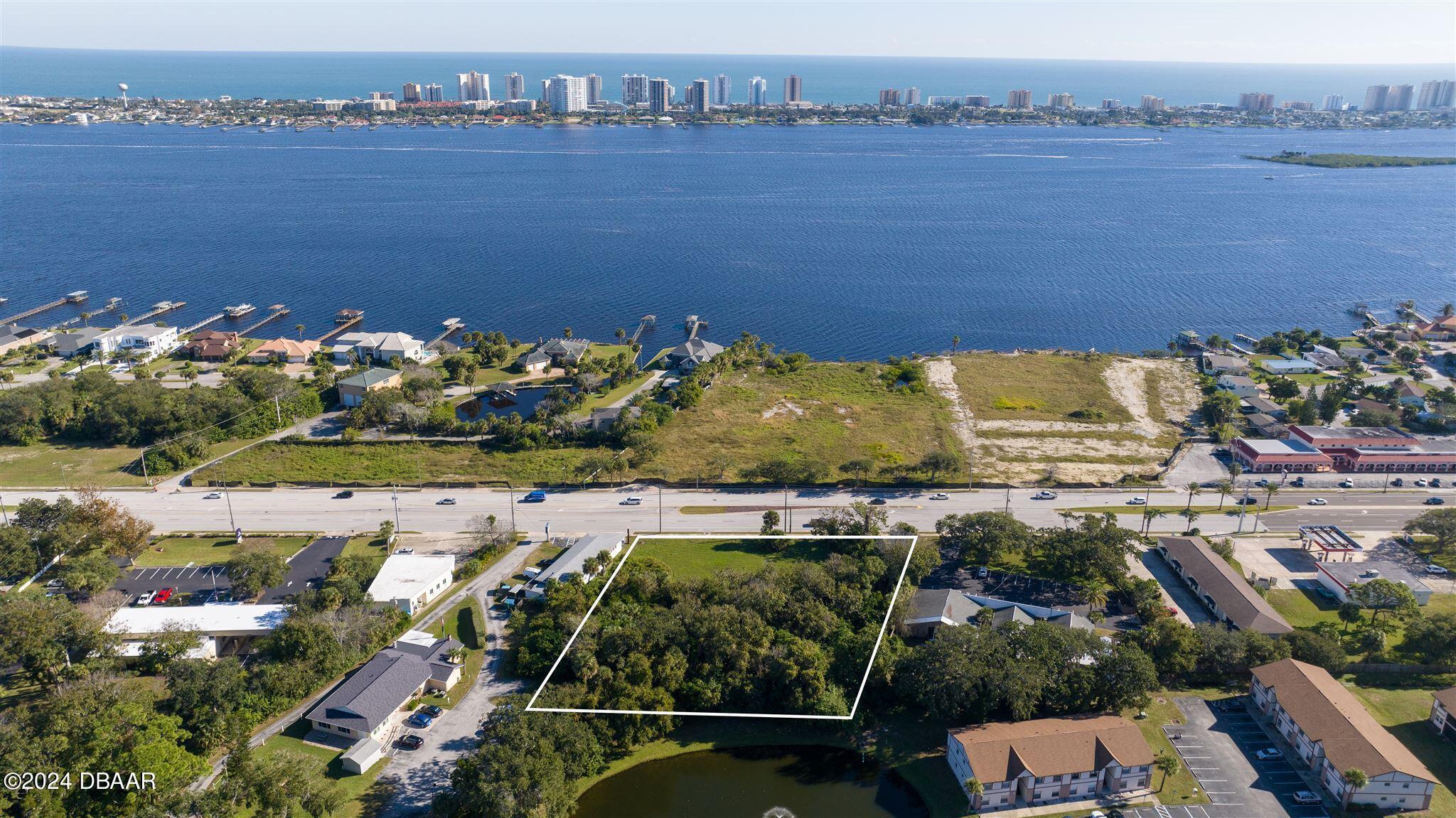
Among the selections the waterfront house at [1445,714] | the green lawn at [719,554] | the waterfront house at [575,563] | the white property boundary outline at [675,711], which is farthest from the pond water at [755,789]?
the waterfront house at [1445,714]

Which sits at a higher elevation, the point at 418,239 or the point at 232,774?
the point at 418,239

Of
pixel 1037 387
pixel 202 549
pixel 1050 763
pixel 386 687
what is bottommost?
pixel 202 549

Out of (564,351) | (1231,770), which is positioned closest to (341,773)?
(1231,770)

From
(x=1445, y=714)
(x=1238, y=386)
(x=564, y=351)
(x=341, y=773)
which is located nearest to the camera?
(x=341, y=773)

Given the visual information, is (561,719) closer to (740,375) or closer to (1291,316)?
(740,375)

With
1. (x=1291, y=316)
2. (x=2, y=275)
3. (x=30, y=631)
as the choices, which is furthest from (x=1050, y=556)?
(x=2, y=275)

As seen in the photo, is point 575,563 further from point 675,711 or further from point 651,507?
point 675,711

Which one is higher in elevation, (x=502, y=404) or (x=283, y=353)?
(x=283, y=353)
